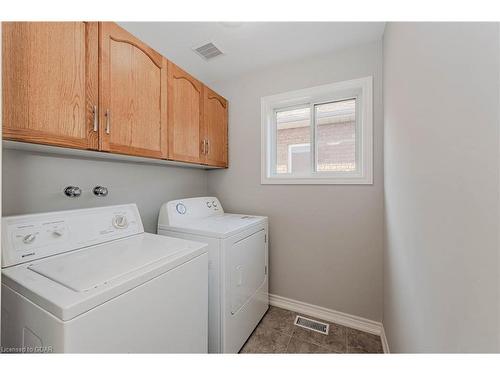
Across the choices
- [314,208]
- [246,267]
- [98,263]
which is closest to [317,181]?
[314,208]

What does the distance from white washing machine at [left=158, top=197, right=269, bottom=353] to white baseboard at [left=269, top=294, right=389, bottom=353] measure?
19 cm

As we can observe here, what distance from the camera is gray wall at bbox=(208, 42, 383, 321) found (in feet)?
5.55

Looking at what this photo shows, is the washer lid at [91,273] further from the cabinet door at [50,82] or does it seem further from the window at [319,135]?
the window at [319,135]

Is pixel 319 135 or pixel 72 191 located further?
pixel 319 135

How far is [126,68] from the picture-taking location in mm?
1190

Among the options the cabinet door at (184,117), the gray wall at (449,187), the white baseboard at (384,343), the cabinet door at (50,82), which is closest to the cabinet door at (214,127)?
the cabinet door at (184,117)

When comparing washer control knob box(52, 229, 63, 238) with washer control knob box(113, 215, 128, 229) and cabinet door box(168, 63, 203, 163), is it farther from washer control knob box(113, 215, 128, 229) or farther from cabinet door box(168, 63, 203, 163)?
cabinet door box(168, 63, 203, 163)

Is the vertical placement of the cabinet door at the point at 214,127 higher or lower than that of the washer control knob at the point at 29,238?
higher

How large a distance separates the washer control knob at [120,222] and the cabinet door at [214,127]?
32.9 inches

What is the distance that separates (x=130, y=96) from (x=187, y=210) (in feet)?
3.12

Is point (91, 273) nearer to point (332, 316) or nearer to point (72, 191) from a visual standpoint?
point (72, 191)

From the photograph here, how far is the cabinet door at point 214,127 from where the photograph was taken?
6.23ft

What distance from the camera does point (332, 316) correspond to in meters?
1.81
